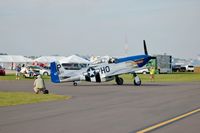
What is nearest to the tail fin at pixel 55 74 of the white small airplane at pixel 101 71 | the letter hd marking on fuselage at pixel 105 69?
the white small airplane at pixel 101 71

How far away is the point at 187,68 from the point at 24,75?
55433mm

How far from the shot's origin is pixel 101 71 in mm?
37406

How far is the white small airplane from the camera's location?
36.8m

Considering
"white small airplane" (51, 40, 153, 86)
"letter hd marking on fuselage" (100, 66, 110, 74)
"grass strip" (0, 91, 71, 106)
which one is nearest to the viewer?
"grass strip" (0, 91, 71, 106)

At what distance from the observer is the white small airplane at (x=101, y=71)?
36.8m

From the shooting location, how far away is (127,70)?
3841 cm

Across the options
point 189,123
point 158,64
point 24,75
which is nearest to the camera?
point 189,123

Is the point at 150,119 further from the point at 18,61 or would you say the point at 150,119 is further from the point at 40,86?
the point at 18,61

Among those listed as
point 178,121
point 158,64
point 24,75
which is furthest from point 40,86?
point 158,64

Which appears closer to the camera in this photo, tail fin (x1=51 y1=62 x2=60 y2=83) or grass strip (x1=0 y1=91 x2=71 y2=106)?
grass strip (x1=0 y1=91 x2=71 y2=106)

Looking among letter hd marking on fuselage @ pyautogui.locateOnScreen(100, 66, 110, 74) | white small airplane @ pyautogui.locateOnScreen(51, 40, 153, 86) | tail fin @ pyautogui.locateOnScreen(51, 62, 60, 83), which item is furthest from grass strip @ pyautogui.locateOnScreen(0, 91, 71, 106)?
letter hd marking on fuselage @ pyautogui.locateOnScreen(100, 66, 110, 74)

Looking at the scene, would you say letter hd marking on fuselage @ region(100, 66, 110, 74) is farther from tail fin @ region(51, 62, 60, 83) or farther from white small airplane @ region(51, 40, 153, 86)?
tail fin @ region(51, 62, 60, 83)

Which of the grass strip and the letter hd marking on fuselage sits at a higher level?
the letter hd marking on fuselage

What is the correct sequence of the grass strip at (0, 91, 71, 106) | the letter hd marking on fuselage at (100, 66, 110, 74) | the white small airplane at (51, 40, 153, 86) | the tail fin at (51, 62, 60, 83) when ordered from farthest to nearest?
the letter hd marking on fuselage at (100, 66, 110, 74) → the tail fin at (51, 62, 60, 83) → the white small airplane at (51, 40, 153, 86) → the grass strip at (0, 91, 71, 106)
